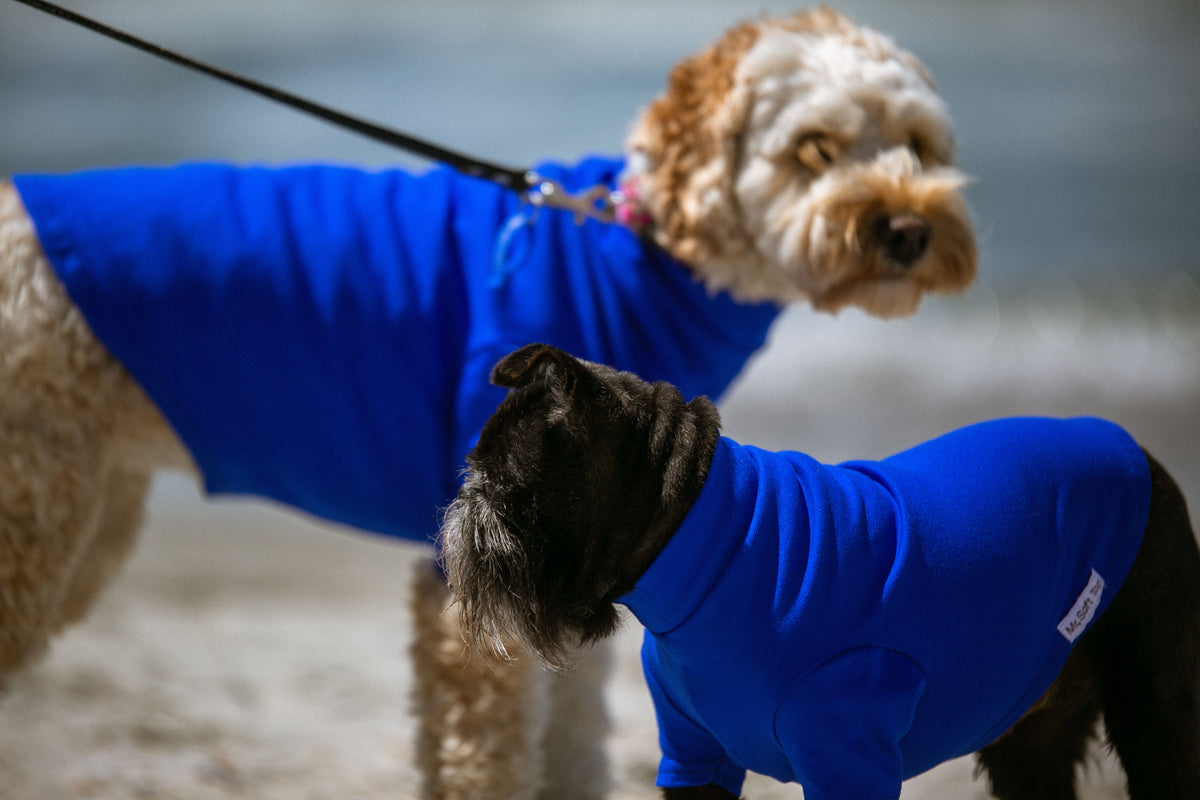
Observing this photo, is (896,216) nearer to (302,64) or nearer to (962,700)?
(962,700)

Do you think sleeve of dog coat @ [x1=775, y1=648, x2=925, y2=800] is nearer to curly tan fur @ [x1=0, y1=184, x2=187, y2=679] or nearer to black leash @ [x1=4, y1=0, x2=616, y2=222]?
black leash @ [x1=4, y1=0, x2=616, y2=222]

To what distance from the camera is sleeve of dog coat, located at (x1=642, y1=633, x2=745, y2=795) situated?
171 centimetres

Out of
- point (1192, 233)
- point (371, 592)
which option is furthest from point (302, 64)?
point (371, 592)

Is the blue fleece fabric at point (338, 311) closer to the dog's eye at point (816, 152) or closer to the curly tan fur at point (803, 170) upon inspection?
the curly tan fur at point (803, 170)

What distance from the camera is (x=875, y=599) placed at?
153 cm

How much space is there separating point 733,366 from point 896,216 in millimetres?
590

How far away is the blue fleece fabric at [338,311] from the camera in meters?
2.43

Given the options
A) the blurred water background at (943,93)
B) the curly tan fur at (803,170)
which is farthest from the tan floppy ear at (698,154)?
the blurred water background at (943,93)

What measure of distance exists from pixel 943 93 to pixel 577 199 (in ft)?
49.4

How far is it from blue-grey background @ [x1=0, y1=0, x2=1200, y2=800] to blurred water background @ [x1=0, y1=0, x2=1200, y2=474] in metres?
0.04

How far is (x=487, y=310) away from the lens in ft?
8.15

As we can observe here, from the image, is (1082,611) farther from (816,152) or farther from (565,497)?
(816,152)

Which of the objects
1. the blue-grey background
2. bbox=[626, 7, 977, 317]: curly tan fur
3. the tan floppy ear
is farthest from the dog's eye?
the blue-grey background

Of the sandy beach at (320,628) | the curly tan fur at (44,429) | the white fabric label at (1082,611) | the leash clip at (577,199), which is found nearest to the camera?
the white fabric label at (1082,611)
